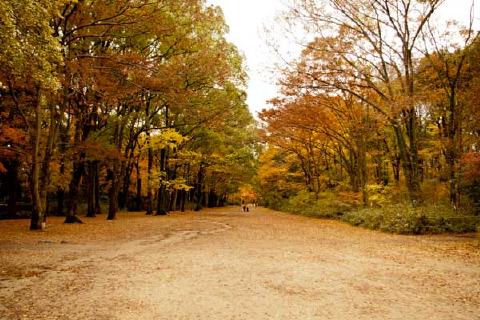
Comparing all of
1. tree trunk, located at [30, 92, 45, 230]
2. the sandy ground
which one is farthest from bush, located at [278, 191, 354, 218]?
tree trunk, located at [30, 92, 45, 230]

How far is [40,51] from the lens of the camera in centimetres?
749

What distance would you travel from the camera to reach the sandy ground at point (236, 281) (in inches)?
191

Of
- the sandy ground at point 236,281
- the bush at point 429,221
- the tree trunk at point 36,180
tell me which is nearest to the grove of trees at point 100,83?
the tree trunk at point 36,180

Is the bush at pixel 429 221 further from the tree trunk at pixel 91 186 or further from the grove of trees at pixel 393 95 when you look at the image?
the tree trunk at pixel 91 186

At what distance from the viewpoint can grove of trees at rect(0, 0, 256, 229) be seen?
26.4 feet

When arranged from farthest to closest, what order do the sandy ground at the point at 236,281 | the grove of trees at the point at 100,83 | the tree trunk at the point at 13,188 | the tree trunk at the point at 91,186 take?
the tree trunk at the point at 91,186 → the tree trunk at the point at 13,188 → the grove of trees at the point at 100,83 → the sandy ground at the point at 236,281

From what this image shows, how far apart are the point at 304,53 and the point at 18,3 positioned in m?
13.2

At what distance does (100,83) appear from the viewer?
50.3ft

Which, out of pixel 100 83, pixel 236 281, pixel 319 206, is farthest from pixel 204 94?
pixel 236 281

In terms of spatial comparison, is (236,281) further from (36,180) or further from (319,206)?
(319,206)

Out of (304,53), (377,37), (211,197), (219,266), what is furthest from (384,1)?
(211,197)

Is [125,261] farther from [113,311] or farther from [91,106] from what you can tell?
[91,106]

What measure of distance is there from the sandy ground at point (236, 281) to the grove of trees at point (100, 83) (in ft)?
13.9

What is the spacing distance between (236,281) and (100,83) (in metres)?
11.8
